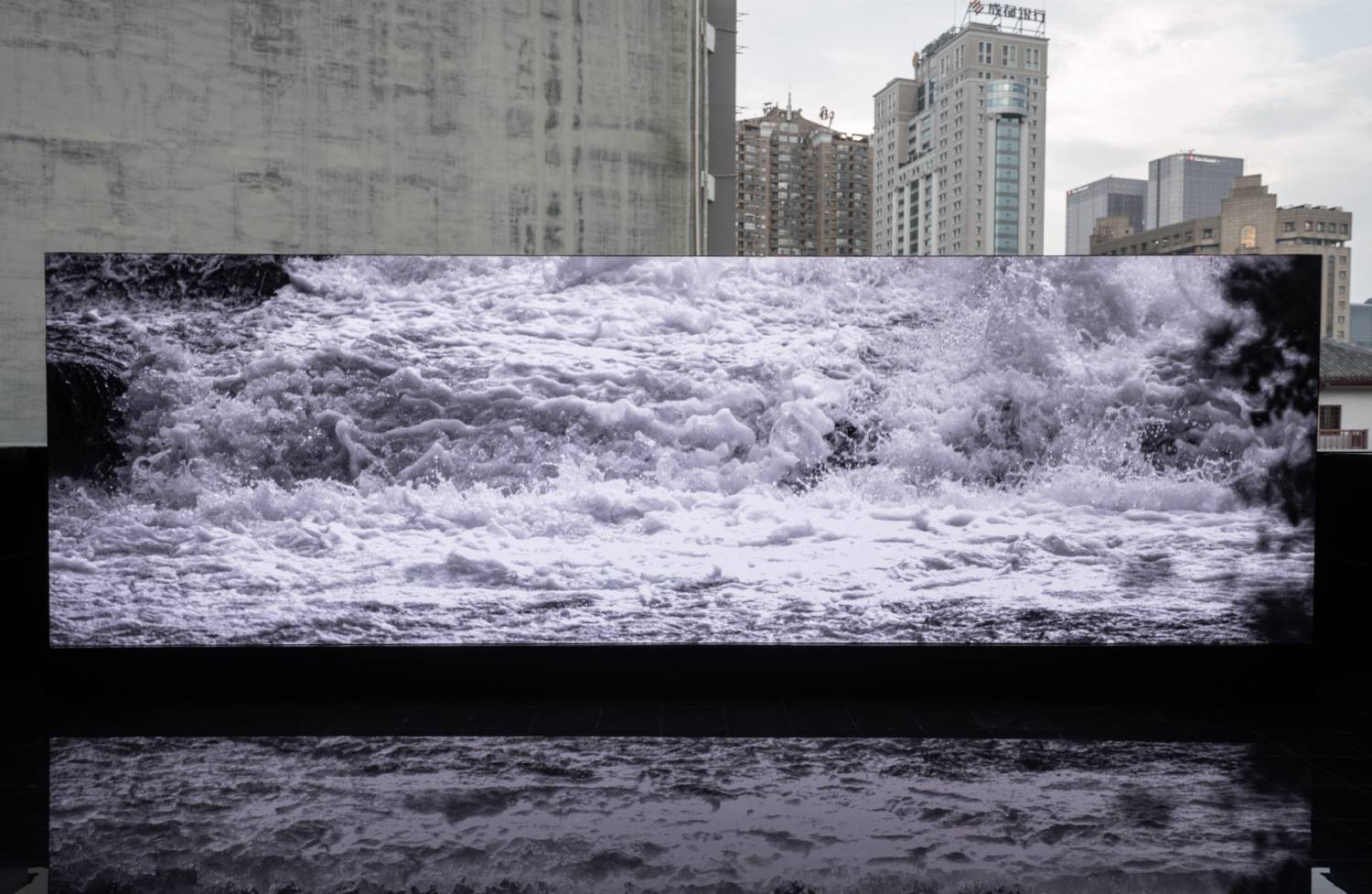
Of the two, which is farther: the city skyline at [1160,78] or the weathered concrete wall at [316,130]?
the weathered concrete wall at [316,130]

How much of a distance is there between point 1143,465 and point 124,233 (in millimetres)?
10723

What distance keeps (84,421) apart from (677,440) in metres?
2.73

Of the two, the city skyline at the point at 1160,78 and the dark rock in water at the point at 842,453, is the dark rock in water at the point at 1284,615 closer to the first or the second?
the dark rock in water at the point at 842,453

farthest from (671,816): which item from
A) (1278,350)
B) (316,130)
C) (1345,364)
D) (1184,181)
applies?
(1184,181)

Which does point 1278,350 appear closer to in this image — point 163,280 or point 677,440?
point 677,440

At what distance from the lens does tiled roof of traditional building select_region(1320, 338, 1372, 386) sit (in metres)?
18.3

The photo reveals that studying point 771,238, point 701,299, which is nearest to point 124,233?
point 701,299

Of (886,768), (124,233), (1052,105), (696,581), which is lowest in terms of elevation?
(886,768)

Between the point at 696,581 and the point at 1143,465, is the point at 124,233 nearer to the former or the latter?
the point at 696,581

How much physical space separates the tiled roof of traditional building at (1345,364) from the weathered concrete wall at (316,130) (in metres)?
14.2

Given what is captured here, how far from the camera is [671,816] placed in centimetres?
300

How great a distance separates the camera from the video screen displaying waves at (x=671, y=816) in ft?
8.53

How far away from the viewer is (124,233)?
10.5 m

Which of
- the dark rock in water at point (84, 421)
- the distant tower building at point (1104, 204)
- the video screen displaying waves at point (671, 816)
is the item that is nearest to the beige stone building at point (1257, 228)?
the distant tower building at point (1104, 204)
